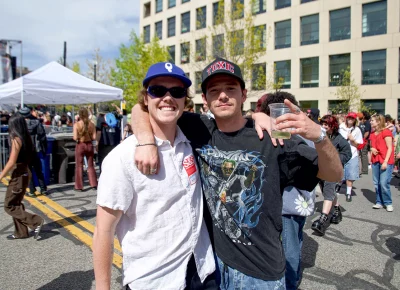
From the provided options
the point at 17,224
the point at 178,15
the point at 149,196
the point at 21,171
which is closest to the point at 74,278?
the point at 17,224

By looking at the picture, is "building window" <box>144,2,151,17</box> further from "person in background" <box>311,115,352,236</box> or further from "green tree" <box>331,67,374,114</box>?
"person in background" <box>311,115,352,236</box>

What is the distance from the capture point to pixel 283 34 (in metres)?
30.2

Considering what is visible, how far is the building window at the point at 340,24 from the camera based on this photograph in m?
26.8

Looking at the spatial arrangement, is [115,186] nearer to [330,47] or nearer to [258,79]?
[258,79]

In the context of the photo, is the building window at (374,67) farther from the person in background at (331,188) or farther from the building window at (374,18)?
the person in background at (331,188)

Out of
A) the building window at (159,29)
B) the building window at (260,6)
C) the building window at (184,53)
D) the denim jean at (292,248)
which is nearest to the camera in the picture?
the denim jean at (292,248)

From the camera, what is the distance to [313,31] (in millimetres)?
28484

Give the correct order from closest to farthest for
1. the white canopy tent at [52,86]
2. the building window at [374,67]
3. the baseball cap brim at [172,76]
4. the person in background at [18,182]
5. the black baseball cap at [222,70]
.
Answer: the baseball cap brim at [172,76] < the black baseball cap at [222,70] < the person in background at [18,182] < the white canopy tent at [52,86] < the building window at [374,67]

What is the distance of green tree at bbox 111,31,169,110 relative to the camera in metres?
32.3

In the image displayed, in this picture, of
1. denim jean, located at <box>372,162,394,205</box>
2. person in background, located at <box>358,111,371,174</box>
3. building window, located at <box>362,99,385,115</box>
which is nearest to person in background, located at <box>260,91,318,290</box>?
denim jean, located at <box>372,162,394,205</box>

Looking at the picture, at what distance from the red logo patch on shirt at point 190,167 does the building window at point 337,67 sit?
27.9 meters

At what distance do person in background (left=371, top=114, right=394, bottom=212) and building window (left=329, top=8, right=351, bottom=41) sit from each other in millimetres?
23075

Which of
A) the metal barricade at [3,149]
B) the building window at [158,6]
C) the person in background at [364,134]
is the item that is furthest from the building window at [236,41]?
the building window at [158,6]

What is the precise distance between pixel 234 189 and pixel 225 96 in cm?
56
